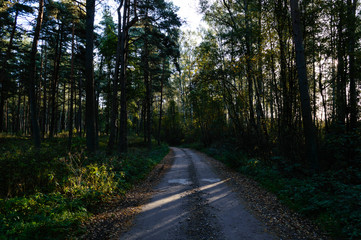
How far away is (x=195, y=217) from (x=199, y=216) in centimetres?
12

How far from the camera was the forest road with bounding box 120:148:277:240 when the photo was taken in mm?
3701

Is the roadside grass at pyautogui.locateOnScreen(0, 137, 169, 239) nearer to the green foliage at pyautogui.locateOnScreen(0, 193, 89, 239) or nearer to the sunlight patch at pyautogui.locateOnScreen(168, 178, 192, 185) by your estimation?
the green foliage at pyautogui.locateOnScreen(0, 193, 89, 239)

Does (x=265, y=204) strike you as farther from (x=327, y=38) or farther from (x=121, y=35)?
(x=121, y=35)

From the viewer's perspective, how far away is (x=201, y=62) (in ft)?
37.3

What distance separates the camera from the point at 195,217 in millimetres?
4484

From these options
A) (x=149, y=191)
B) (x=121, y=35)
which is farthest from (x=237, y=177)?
Answer: (x=121, y=35)

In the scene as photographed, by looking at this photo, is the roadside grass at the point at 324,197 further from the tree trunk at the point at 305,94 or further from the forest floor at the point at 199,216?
the tree trunk at the point at 305,94

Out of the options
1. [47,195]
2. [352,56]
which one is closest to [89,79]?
[47,195]

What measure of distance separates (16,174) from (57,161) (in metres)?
1.44

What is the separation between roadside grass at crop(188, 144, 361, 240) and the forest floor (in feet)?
0.87

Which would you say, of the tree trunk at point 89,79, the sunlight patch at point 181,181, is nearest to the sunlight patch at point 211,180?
the sunlight patch at point 181,181

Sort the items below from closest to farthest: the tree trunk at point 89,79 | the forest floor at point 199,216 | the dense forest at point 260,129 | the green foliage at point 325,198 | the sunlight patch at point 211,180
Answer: the green foliage at point 325,198, the forest floor at point 199,216, the dense forest at point 260,129, the sunlight patch at point 211,180, the tree trunk at point 89,79

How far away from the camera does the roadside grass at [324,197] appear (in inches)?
143

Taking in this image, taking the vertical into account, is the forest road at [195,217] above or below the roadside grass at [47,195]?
below
